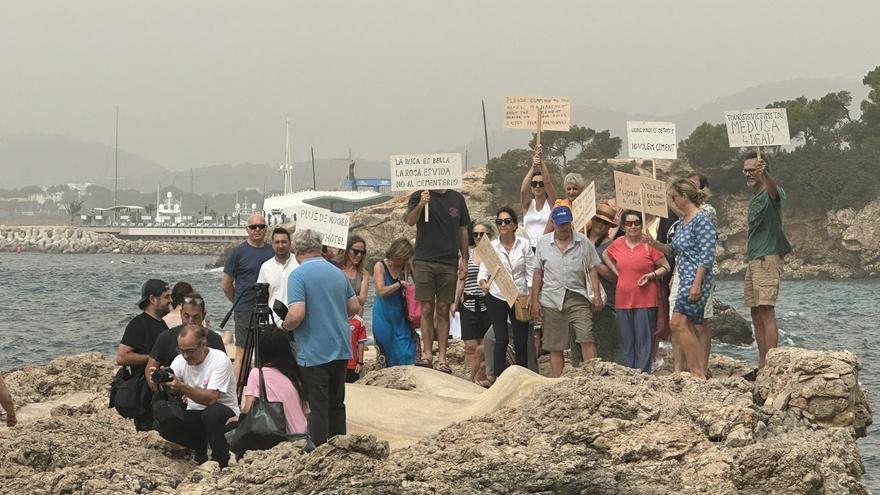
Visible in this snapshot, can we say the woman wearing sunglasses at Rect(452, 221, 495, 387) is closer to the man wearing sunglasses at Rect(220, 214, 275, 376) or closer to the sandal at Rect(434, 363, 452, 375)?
the sandal at Rect(434, 363, 452, 375)

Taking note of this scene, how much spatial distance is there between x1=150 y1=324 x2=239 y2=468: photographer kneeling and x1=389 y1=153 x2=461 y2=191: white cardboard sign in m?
4.40

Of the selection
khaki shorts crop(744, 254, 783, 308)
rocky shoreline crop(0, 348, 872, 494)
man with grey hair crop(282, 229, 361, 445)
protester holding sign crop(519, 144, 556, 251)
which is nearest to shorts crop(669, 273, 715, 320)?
khaki shorts crop(744, 254, 783, 308)

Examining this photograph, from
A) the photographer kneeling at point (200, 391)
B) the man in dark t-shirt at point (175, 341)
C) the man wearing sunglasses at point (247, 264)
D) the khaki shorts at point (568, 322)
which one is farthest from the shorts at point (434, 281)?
the photographer kneeling at point (200, 391)

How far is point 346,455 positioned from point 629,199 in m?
4.85

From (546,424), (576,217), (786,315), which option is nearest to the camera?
(546,424)

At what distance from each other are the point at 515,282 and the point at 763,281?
86.2 inches

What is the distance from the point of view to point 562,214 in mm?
10430

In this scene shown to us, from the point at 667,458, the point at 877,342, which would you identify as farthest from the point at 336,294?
the point at 877,342

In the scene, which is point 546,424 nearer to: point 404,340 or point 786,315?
point 404,340

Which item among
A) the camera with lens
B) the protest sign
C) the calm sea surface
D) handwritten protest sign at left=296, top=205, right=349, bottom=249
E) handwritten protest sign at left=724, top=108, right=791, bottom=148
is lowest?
the calm sea surface

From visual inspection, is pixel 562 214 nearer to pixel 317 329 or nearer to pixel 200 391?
pixel 317 329

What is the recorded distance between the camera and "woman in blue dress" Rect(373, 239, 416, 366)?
11.8m

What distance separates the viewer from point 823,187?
229 feet

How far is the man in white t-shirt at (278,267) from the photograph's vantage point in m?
10.3
